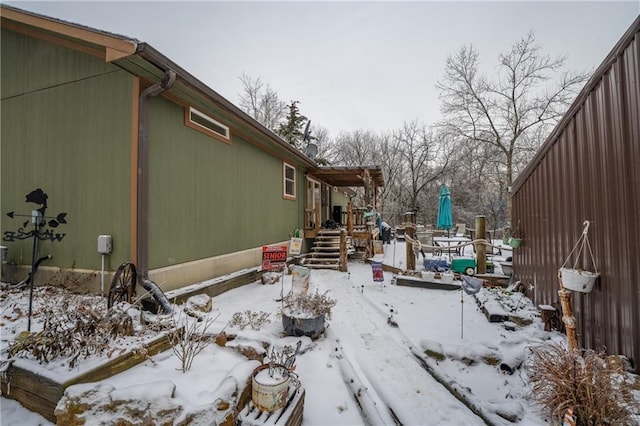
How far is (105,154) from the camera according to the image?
4129mm

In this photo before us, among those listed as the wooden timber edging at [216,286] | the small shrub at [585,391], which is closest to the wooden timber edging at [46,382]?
the wooden timber edging at [216,286]

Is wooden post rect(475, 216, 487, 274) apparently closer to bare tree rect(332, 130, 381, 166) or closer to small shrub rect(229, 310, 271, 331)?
small shrub rect(229, 310, 271, 331)

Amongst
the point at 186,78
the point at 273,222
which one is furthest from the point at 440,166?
the point at 186,78

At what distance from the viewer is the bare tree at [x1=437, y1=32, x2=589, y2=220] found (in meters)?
16.3

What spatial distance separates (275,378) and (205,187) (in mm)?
3973

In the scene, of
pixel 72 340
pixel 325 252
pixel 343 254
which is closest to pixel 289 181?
pixel 325 252

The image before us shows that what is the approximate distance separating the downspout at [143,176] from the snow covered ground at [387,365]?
123 centimetres

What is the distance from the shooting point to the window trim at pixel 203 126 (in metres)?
4.84

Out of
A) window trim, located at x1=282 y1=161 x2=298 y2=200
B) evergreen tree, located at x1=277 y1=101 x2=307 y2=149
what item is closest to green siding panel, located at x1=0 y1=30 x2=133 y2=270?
window trim, located at x1=282 y1=161 x2=298 y2=200

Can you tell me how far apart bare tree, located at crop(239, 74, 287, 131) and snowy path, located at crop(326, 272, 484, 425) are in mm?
19860

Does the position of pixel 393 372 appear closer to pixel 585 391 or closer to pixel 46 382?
pixel 585 391

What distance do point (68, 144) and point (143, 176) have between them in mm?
1658

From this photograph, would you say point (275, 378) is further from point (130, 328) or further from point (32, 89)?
point (32, 89)

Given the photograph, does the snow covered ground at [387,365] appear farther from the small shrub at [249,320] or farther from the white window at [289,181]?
the white window at [289,181]
